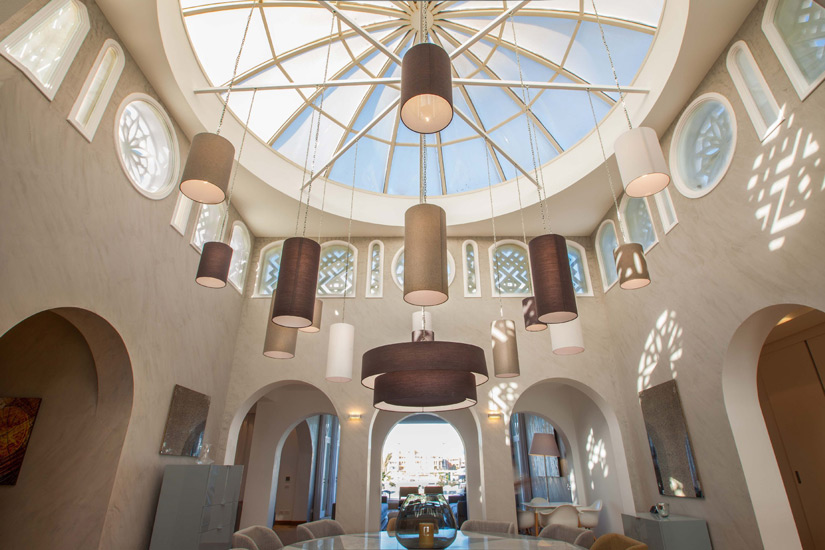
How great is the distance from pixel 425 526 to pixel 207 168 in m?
3.57

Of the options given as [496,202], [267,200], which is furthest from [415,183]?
[267,200]

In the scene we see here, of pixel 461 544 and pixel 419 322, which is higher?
pixel 419 322

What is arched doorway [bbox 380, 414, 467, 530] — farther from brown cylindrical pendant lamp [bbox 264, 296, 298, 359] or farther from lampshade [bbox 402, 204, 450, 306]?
lampshade [bbox 402, 204, 450, 306]

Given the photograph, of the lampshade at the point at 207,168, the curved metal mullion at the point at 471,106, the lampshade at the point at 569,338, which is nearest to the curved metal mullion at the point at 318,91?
the curved metal mullion at the point at 471,106

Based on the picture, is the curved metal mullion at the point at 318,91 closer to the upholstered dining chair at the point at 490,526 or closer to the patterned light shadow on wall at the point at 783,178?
the patterned light shadow on wall at the point at 783,178

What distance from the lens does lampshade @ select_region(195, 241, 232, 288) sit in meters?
5.62

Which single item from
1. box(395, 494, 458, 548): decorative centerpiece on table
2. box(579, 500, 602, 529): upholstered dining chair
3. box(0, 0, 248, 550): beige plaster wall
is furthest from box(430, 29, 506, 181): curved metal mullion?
box(395, 494, 458, 548): decorative centerpiece on table

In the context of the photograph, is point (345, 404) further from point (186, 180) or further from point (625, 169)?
point (625, 169)

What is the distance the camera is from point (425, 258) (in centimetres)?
393

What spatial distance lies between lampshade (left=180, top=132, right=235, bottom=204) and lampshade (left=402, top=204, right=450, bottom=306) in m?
1.85

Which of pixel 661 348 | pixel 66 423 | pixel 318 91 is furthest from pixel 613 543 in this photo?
pixel 318 91

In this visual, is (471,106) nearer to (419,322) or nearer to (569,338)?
(419,322)

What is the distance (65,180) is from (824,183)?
7780 mm

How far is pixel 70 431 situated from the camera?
600 centimetres
